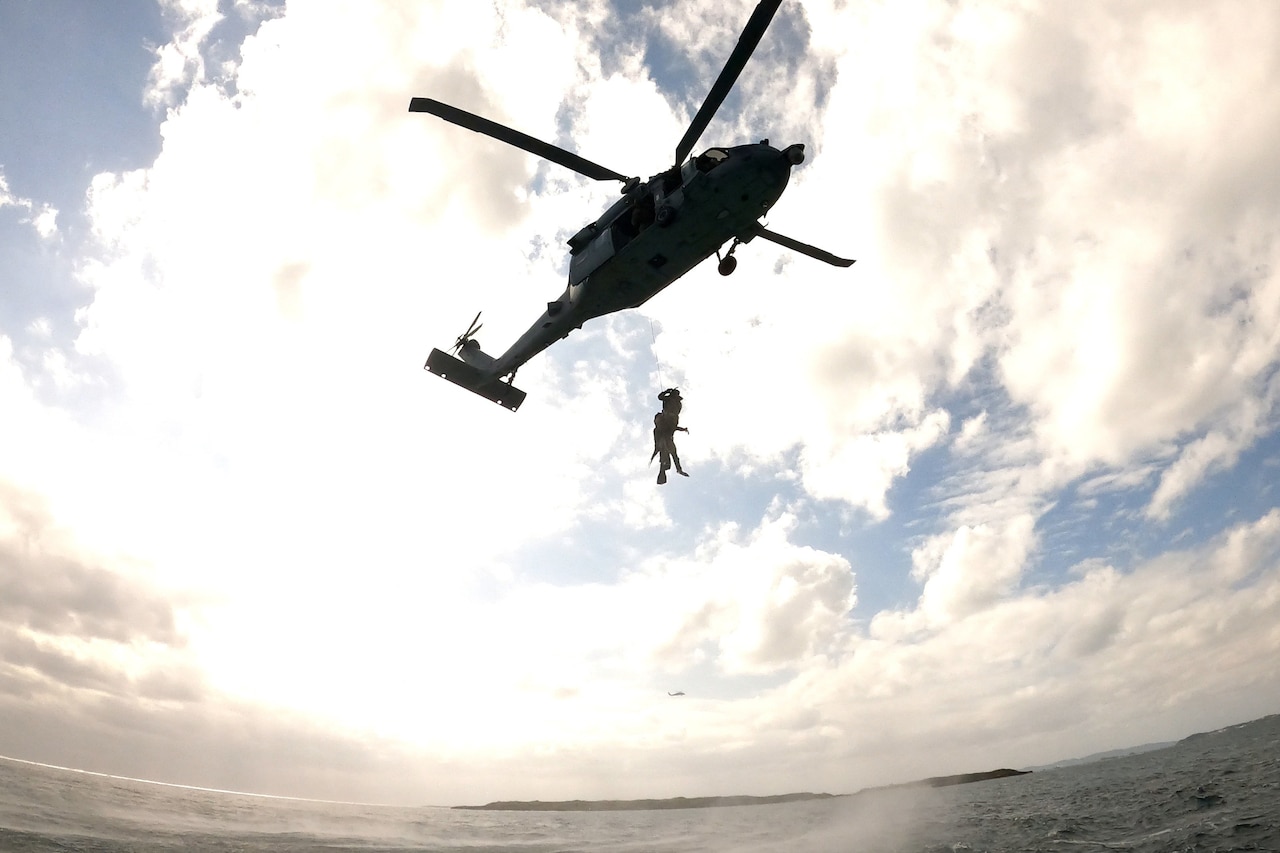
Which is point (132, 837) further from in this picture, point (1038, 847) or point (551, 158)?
point (1038, 847)

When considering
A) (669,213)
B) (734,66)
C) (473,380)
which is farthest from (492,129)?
(473,380)

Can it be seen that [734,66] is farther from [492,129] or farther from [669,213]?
[492,129]

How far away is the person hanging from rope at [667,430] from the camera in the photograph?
1797 cm

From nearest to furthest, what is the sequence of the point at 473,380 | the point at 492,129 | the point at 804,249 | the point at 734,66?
1. the point at 734,66
2. the point at 492,129
3. the point at 804,249
4. the point at 473,380

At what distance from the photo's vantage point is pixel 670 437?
1800cm

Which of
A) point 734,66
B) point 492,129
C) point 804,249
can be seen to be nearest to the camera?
point 734,66

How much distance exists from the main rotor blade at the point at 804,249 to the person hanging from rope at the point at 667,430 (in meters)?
5.24

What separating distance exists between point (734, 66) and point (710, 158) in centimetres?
282

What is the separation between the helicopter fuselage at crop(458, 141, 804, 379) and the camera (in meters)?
14.7

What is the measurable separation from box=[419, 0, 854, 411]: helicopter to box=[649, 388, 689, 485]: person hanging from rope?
9.94 ft

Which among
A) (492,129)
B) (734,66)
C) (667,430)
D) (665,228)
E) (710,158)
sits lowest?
(667,430)

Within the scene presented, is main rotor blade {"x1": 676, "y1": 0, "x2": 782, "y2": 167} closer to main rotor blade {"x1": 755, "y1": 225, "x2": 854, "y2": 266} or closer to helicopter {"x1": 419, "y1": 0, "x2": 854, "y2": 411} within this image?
helicopter {"x1": 419, "y1": 0, "x2": 854, "y2": 411}

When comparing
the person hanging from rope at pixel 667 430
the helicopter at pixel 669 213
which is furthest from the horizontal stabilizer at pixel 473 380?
the person hanging from rope at pixel 667 430

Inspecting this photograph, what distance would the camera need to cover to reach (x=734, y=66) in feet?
41.2
